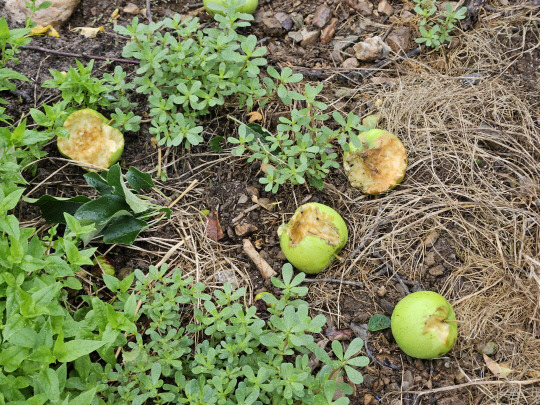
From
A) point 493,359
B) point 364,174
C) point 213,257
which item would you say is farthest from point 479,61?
point 213,257

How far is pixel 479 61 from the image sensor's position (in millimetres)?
3625

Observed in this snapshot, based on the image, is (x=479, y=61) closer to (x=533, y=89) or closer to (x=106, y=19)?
(x=533, y=89)

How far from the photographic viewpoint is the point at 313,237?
279 centimetres

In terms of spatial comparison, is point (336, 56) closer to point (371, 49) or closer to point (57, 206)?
point (371, 49)

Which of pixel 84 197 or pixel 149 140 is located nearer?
pixel 84 197

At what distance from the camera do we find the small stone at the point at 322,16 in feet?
12.5

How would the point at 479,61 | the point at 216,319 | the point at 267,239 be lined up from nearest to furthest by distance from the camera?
the point at 216,319
the point at 267,239
the point at 479,61

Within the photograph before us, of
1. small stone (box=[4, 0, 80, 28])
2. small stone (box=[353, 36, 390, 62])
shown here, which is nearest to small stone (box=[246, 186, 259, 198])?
small stone (box=[353, 36, 390, 62])

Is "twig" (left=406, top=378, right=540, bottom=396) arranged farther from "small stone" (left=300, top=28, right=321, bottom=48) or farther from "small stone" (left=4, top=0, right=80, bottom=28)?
"small stone" (left=4, top=0, right=80, bottom=28)

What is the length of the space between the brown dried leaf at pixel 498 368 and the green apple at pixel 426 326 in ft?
0.71

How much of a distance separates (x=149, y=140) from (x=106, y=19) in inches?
43.7

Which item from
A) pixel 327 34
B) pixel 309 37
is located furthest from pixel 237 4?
pixel 327 34

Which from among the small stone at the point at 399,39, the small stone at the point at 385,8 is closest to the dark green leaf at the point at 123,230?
the small stone at the point at 399,39

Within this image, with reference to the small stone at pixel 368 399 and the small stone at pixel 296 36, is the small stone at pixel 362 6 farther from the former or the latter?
the small stone at pixel 368 399
